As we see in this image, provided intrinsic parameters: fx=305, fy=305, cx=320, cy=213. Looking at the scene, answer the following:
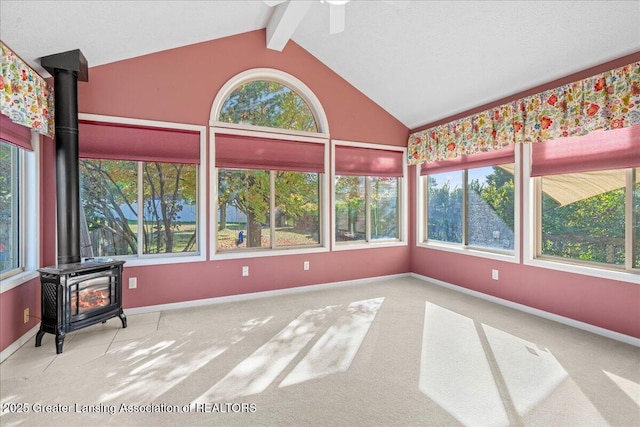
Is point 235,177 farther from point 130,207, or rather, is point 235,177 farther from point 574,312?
point 574,312

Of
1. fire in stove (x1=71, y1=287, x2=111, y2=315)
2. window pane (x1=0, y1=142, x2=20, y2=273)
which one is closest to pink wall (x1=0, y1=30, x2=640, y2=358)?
window pane (x1=0, y1=142, x2=20, y2=273)

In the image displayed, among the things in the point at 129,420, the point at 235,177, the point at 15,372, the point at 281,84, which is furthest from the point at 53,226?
the point at 281,84

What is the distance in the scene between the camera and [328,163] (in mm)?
4762

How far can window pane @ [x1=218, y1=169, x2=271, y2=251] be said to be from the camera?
4.19 metres

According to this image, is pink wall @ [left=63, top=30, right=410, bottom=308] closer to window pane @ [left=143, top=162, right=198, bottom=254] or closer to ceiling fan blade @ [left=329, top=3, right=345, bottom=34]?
window pane @ [left=143, top=162, right=198, bottom=254]

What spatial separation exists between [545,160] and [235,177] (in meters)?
3.85

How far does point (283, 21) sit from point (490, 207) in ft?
12.0

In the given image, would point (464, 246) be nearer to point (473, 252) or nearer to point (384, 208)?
point (473, 252)

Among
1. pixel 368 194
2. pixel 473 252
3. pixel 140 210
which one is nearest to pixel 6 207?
pixel 140 210

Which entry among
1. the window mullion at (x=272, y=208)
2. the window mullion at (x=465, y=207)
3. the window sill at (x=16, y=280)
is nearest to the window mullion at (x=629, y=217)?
the window mullion at (x=465, y=207)

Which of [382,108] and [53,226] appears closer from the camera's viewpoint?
[53,226]

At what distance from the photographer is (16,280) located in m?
2.72

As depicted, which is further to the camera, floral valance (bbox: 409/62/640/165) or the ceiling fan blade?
floral valance (bbox: 409/62/640/165)

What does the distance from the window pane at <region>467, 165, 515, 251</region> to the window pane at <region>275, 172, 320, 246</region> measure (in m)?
2.34
